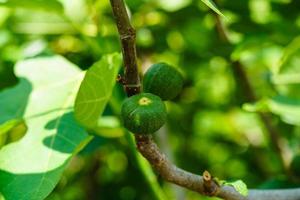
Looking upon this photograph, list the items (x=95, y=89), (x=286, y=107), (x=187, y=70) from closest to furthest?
(x=95, y=89)
(x=286, y=107)
(x=187, y=70)

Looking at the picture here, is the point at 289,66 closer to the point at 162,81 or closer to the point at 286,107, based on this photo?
the point at 286,107

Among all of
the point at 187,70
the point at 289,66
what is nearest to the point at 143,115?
the point at 289,66

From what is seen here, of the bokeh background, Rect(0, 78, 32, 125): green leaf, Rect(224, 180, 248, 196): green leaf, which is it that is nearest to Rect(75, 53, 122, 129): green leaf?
Rect(0, 78, 32, 125): green leaf

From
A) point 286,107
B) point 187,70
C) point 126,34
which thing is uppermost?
point 126,34

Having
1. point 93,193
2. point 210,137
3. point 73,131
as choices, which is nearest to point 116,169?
point 93,193

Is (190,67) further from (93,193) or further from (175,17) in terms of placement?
(93,193)

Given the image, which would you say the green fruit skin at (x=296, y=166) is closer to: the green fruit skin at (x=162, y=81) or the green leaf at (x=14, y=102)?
the green fruit skin at (x=162, y=81)

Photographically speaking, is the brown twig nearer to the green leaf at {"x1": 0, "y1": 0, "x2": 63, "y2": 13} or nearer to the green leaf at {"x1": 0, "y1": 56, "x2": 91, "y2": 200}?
the green leaf at {"x1": 0, "y1": 56, "x2": 91, "y2": 200}
